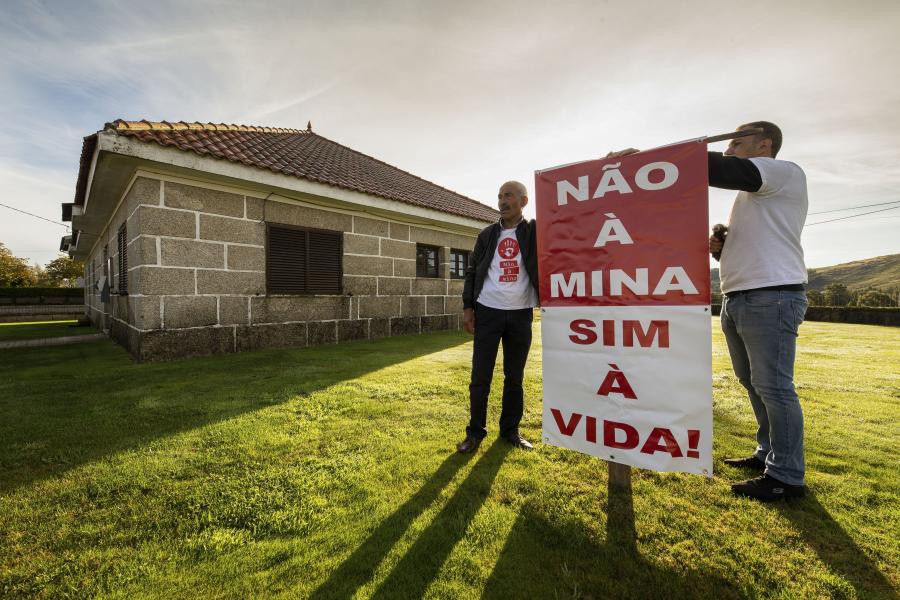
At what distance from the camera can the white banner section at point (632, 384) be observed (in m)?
1.77

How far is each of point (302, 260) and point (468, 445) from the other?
6.09 meters

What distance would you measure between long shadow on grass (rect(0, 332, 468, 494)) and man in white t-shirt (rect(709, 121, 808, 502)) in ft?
12.8

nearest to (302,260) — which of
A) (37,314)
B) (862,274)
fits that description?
(37,314)

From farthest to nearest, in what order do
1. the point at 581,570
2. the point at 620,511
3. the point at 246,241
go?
the point at 246,241 < the point at 620,511 < the point at 581,570

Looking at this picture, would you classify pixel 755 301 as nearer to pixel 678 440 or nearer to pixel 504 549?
pixel 678 440

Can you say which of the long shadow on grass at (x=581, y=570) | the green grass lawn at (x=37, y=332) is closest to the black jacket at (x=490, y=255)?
the long shadow on grass at (x=581, y=570)

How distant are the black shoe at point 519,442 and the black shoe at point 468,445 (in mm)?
253

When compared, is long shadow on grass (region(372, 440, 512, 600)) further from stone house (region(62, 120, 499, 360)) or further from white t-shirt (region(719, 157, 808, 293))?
stone house (region(62, 120, 499, 360))

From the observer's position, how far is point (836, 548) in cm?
163

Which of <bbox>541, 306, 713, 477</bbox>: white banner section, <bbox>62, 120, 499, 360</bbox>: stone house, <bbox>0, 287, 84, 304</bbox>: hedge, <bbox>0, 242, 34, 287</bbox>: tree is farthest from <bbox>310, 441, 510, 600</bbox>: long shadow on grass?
<bbox>0, 242, 34, 287</bbox>: tree

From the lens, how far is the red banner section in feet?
5.91

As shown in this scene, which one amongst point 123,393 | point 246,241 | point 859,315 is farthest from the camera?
point 859,315

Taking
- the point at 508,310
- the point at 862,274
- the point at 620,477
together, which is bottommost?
the point at 620,477

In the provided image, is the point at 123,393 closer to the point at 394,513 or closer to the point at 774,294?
the point at 394,513
